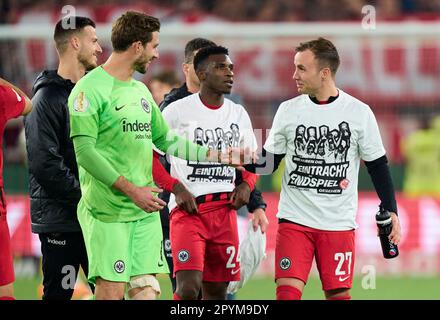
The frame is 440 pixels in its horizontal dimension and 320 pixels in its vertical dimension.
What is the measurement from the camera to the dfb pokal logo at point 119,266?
6.75m

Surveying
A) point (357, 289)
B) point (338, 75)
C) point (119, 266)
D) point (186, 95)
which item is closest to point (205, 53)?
point (186, 95)

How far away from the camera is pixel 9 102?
6.91 m

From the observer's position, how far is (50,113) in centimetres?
748

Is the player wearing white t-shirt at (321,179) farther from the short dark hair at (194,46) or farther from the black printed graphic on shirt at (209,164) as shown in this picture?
the short dark hair at (194,46)

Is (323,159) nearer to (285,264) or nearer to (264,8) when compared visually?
(285,264)

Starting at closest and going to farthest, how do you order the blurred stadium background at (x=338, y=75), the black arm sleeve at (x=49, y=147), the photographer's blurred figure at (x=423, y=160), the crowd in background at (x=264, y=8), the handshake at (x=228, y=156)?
the handshake at (x=228, y=156), the black arm sleeve at (x=49, y=147), the blurred stadium background at (x=338, y=75), the photographer's blurred figure at (x=423, y=160), the crowd in background at (x=264, y=8)

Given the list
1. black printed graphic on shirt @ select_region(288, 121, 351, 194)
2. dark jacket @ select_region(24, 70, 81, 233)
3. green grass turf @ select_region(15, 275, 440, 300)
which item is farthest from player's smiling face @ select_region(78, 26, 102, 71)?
green grass turf @ select_region(15, 275, 440, 300)

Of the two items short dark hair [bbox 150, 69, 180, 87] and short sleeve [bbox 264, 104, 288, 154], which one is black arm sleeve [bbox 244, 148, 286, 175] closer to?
short sleeve [bbox 264, 104, 288, 154]

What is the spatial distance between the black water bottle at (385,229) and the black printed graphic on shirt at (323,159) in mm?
303

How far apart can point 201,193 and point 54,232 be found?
1036 mm

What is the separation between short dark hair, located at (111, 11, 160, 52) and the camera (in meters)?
6.96

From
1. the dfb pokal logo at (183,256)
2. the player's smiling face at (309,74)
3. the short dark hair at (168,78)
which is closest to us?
the player's smiling face at (309,74)

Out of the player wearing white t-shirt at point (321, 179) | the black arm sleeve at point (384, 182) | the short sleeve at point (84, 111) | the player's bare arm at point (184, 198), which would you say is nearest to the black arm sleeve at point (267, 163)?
the player wearing white t-shirt at point (321, 179)

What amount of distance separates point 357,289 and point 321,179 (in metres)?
4.39
